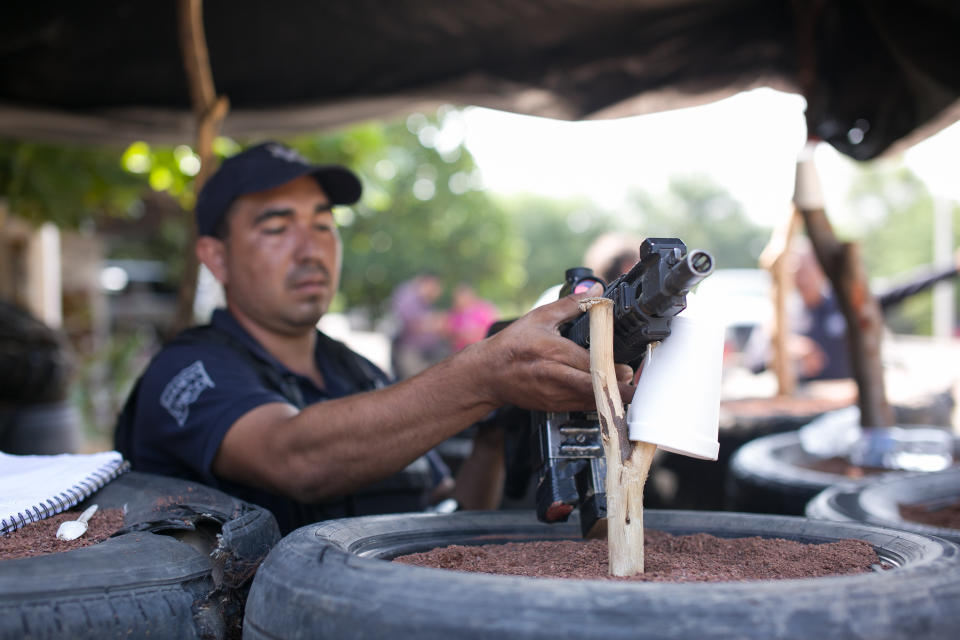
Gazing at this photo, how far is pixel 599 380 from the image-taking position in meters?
1.08

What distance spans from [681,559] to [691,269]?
0.46 metres

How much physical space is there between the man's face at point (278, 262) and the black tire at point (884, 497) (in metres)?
1.40

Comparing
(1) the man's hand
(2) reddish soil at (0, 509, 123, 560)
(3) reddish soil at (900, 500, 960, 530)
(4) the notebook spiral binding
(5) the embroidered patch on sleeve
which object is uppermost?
(1) the man's hand

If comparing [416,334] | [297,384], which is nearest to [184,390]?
[297,384]

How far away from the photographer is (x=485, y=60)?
3.23 m

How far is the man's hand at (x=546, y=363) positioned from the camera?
1.23 meters

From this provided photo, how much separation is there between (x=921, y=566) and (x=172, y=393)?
152cm

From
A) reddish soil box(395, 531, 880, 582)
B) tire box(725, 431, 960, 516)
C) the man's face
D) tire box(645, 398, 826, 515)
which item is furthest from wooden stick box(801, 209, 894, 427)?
reddish soil box(395, 531, 880, 582)

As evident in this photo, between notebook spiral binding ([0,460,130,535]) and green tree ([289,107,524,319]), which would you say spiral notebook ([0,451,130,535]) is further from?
green tree ([289,107,524,319])

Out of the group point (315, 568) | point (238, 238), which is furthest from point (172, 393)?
point (315, 568)

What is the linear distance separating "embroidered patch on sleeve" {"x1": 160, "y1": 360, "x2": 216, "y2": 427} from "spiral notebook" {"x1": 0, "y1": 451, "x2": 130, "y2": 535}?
0.26 metres

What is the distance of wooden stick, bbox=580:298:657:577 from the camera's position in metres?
1.04

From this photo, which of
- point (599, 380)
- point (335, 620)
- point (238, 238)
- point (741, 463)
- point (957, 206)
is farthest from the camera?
point (957, 206)

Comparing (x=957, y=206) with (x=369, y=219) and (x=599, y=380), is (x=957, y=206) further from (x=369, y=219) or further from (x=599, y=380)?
(x=599, y=380)
